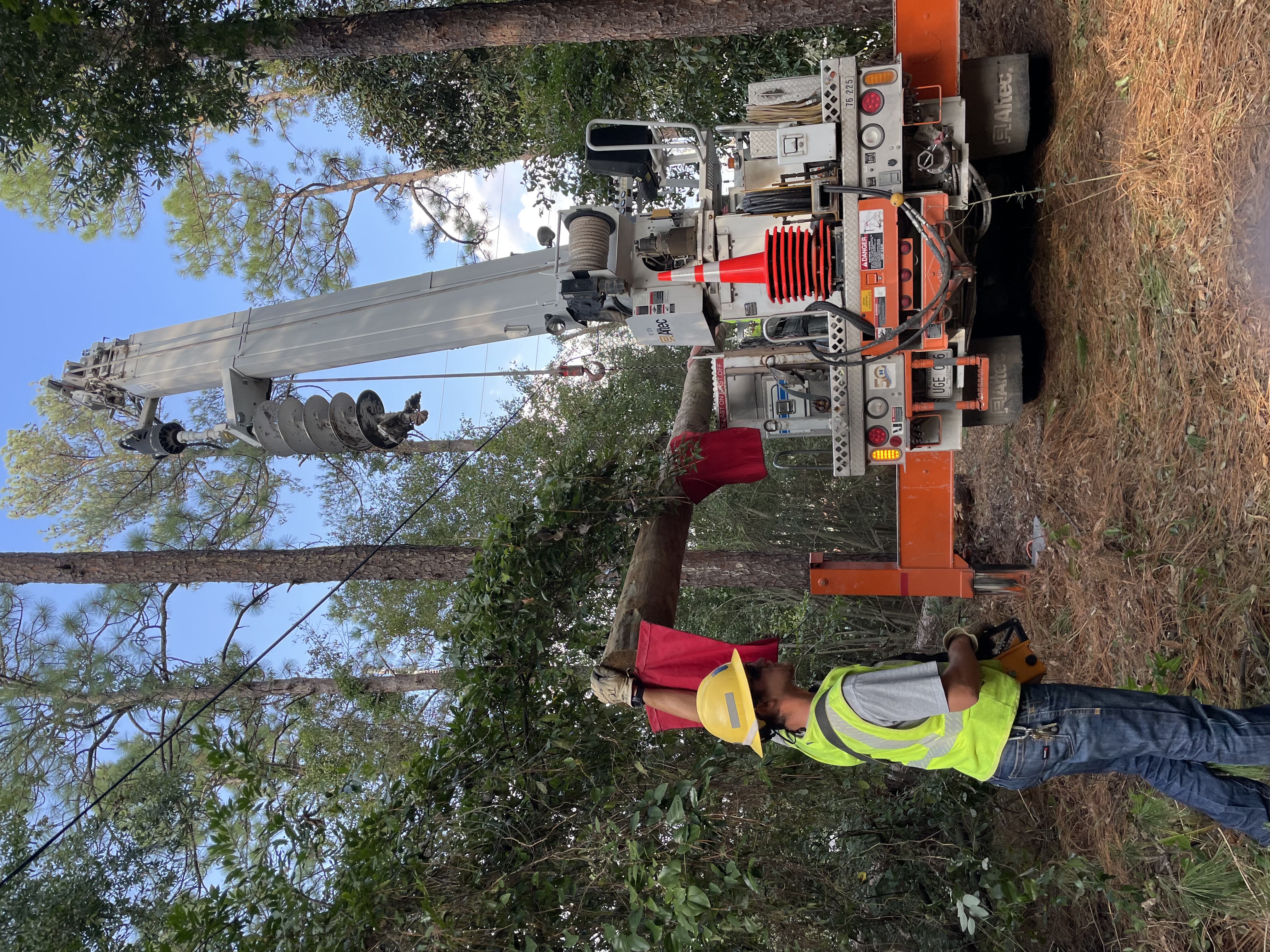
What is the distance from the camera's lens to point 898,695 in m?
3.31

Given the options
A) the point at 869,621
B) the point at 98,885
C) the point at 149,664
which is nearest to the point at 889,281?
the point at 869,621

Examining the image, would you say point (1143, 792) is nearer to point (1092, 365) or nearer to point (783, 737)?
point (783, 737)

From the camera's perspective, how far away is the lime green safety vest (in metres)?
3.46

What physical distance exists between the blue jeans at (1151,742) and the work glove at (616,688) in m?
1.68

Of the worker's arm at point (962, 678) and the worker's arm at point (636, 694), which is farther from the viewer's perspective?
the worker's arm at point (636, 694)

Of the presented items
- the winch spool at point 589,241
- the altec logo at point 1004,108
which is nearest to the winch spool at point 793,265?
the winch spool at point 589,241

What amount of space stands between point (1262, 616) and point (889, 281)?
2774mm

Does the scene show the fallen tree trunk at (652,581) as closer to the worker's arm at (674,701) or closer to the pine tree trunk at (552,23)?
the worker's arm at (674,701)

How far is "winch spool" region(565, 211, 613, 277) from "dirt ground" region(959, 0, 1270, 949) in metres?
3.35

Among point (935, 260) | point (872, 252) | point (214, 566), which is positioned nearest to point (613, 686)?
point (872, 252)

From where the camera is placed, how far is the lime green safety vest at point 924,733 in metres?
3.46

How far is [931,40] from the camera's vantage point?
19.2ft

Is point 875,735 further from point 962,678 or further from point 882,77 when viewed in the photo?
point 882,77

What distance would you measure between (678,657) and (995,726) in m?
1.46
